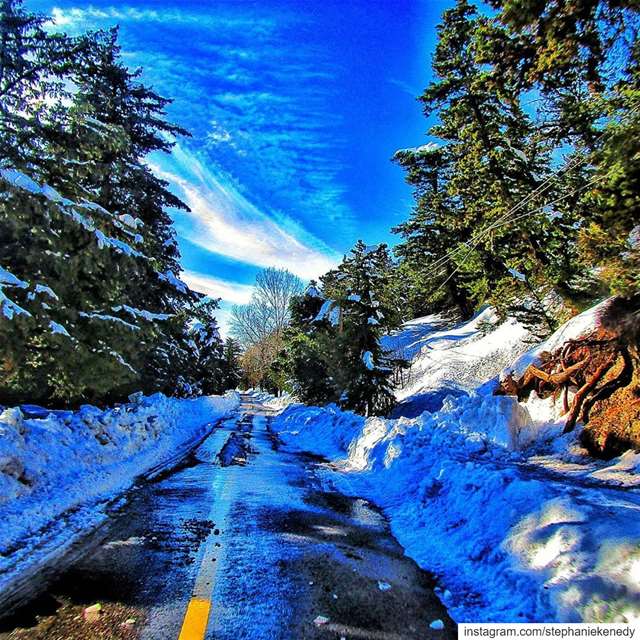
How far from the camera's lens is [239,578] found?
3.52m

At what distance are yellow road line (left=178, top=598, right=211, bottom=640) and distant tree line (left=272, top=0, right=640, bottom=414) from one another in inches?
210

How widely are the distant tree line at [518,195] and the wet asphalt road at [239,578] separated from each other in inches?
170

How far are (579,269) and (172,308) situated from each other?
550 inches

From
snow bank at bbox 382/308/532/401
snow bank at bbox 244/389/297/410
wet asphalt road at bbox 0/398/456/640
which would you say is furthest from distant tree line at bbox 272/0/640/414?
snow bank at bbox 244/389/297/410

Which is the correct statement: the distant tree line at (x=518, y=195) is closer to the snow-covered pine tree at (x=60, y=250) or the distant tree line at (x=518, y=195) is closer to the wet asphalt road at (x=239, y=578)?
the wet asphalt road at (x=239, y=578)

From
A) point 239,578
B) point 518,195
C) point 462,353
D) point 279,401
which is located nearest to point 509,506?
point 239,578

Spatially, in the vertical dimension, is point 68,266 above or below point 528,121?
below

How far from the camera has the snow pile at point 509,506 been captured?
3.07m

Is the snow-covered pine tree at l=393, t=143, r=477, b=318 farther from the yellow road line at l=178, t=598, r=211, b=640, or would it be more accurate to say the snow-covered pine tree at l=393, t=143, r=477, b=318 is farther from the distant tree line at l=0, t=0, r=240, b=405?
the yellow road line at l=178, t=598, r=211, b=640

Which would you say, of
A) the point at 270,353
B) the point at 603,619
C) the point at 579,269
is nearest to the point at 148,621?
the point at 603,619

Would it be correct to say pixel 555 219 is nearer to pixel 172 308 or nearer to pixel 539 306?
pixel 539 306

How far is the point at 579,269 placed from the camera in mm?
12008

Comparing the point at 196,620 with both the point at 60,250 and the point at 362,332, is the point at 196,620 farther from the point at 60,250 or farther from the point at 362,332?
the point at 362,332

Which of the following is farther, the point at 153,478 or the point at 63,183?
the point at 63,183
